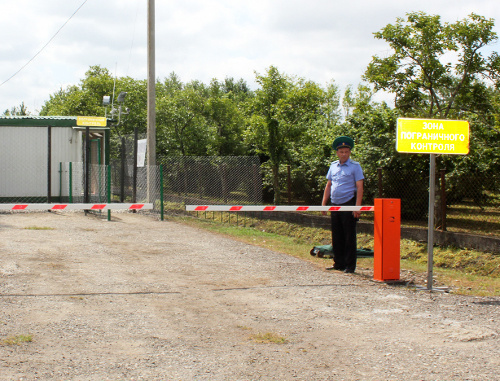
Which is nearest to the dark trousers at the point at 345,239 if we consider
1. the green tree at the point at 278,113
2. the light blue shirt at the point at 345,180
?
the light blue shirt at the point at 345,180

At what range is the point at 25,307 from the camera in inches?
227

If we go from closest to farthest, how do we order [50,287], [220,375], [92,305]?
[220,375]
[92,305]
[50,287]

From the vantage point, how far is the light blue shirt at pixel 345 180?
8180 mm

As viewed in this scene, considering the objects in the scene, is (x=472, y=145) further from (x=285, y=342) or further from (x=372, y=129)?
(x=285, y=342)

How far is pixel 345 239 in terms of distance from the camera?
8.20m

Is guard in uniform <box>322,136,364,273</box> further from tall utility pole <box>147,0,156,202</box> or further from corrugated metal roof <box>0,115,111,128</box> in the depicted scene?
corrugated metal roof <box>0,115,111,128</box>

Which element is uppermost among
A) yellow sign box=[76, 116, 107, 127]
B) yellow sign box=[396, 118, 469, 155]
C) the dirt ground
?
yellow sign box=[76, 116, 107, 127]

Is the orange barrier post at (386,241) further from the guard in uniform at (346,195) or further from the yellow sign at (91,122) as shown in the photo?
the yellow sign at (91,122)

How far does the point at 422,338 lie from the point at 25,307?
3.78 metres

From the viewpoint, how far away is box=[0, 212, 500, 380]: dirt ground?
418cm

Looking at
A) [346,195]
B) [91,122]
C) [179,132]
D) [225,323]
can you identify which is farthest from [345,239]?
[179,132]

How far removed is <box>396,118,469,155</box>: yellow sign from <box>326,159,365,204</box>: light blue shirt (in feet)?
4.21

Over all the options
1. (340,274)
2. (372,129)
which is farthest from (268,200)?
(340,274)

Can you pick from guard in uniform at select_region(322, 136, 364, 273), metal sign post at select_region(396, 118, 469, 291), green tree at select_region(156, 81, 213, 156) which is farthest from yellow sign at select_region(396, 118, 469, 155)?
green tree at select_region(156, 81, 213, 156)
